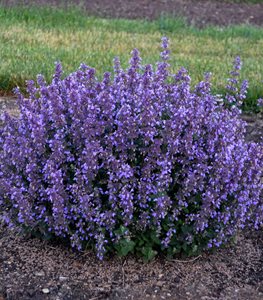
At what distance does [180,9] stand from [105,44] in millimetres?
3707

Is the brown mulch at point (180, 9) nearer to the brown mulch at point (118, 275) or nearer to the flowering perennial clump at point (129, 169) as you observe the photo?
the flowering perennial clump at point (129, 169)

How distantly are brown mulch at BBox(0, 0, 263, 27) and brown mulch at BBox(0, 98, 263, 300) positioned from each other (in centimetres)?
655

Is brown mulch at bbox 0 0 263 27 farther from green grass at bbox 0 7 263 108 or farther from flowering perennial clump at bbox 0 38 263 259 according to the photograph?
flowering perennial clump at bbox 0 38 263 259

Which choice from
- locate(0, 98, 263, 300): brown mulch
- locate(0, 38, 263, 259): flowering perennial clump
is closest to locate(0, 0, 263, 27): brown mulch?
locate(0, 38, 263, 259): flowering perennial clump

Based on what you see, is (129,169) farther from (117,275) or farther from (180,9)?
(180,9)

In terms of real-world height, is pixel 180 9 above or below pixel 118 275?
below

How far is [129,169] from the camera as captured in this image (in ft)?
9.05

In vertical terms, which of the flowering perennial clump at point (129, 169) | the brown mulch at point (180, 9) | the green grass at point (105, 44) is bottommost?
the brown mulch at point (180, 9)

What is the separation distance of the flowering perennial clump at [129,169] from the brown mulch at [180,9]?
6439 millimetres

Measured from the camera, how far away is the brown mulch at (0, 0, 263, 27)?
9.70 meters

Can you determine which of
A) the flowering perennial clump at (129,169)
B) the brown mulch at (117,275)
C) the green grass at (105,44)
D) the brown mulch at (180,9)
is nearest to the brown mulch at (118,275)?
the brown mulch at (117,275)

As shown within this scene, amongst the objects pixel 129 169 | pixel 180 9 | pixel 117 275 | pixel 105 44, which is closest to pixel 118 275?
pixel 117 275

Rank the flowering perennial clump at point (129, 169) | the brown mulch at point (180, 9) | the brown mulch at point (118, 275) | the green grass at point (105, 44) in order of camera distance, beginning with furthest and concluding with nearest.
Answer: the brown mulch at point (180, 9) < the green grass at point (105, 44) < the brown mulch at point (118, 275) < the flowering perennial clump at point (129, 169)

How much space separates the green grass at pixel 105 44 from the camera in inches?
223
